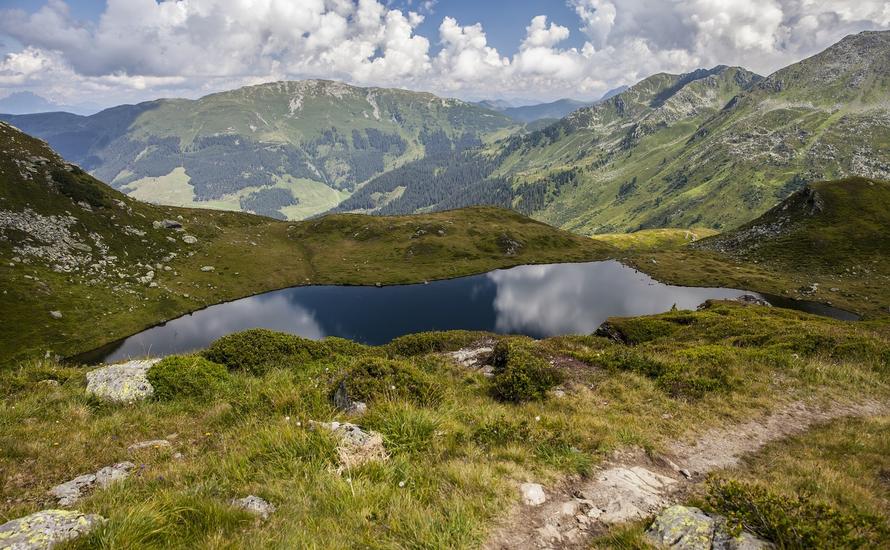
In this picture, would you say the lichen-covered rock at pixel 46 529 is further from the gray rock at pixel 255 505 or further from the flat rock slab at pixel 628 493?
the flat rock slab at pixel 628 493

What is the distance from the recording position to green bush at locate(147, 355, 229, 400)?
1404 centimetres

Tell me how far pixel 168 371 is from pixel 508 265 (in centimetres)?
14977

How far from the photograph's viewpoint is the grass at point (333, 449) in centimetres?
575

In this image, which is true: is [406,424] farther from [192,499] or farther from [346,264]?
[346,264]

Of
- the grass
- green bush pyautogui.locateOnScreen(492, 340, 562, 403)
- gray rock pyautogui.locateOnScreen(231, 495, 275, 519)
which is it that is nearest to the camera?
the grass

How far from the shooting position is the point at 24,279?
8825 centimetres

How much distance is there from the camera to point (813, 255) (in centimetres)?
13900

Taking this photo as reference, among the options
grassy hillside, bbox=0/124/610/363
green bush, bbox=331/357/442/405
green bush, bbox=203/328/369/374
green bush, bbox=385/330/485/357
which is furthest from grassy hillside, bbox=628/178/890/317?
green bush, bbox=331/357/442/405

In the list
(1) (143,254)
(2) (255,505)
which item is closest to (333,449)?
(2) (255,505)

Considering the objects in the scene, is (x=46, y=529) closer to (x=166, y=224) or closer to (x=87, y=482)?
(x=87, y=482)

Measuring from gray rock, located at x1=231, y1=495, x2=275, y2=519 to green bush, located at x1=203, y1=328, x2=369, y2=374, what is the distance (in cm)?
1476

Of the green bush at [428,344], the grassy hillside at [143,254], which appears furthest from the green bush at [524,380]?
the grassy hillside at [143,254]

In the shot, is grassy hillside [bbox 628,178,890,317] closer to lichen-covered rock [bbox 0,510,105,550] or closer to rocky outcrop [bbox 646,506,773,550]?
rocky outcrop [bbox 646,506,773,550]

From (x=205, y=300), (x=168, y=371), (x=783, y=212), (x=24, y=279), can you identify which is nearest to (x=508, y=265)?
(x=205, y=300)
